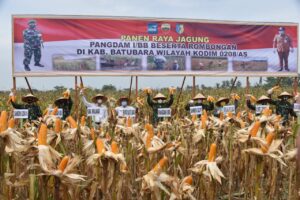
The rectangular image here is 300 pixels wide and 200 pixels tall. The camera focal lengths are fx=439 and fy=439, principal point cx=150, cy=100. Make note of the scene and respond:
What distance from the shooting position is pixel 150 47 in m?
10.1

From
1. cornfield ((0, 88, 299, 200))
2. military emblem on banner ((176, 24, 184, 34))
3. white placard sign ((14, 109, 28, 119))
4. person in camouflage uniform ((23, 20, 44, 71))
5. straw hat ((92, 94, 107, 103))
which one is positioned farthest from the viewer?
military emblem on banner ((176, 24, 184, 34))

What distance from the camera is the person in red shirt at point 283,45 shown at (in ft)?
36.2

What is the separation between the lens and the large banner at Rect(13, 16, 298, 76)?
364 inches

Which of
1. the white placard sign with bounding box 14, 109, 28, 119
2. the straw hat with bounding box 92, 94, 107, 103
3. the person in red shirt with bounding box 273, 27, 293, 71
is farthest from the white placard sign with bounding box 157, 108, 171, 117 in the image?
the person in red shirt with bounding box 273, 27, 293, 71

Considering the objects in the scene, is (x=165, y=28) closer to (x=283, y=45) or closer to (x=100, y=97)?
(x=100, y=97)

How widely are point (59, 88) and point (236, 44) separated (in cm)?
800

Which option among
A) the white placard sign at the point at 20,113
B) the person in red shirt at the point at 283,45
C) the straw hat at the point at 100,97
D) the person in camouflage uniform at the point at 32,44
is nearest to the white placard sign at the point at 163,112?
the straw hat at the point at 100,97

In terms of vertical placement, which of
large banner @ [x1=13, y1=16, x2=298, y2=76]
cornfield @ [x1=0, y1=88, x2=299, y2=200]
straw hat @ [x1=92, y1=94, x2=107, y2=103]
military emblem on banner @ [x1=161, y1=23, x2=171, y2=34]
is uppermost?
military emblem on banner @ [x1=161, y1=23, x2=171, y2=34]

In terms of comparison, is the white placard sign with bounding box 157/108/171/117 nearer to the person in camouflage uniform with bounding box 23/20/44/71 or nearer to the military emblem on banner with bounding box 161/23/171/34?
the person in camouflage uniform with bounding box 23/20/44/71

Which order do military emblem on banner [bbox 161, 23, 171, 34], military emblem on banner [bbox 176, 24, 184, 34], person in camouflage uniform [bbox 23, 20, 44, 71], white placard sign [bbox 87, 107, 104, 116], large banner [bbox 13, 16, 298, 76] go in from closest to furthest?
1. white placard sign [bbox 87, 107, 104, 116]
2. person in camouflage uniform [bbox 23, 20, 44, 71]
3. large banner [bbox 13, 16, 298, 76]
4. military emblem on banner [bbox 161, 23, 171, 34]
5. military emblem on banner [bbox 176, 24, 184, 34]

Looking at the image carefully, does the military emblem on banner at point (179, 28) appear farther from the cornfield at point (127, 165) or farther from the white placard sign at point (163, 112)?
the cornfield at point (127, 165)

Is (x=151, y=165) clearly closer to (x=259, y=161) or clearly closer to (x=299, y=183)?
(x=259, y=161)

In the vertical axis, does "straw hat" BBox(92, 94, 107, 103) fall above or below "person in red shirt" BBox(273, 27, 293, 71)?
below

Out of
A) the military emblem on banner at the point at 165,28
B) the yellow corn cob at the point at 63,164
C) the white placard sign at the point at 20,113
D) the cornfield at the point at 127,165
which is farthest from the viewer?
the military emblem on banner at the point at 165,28
